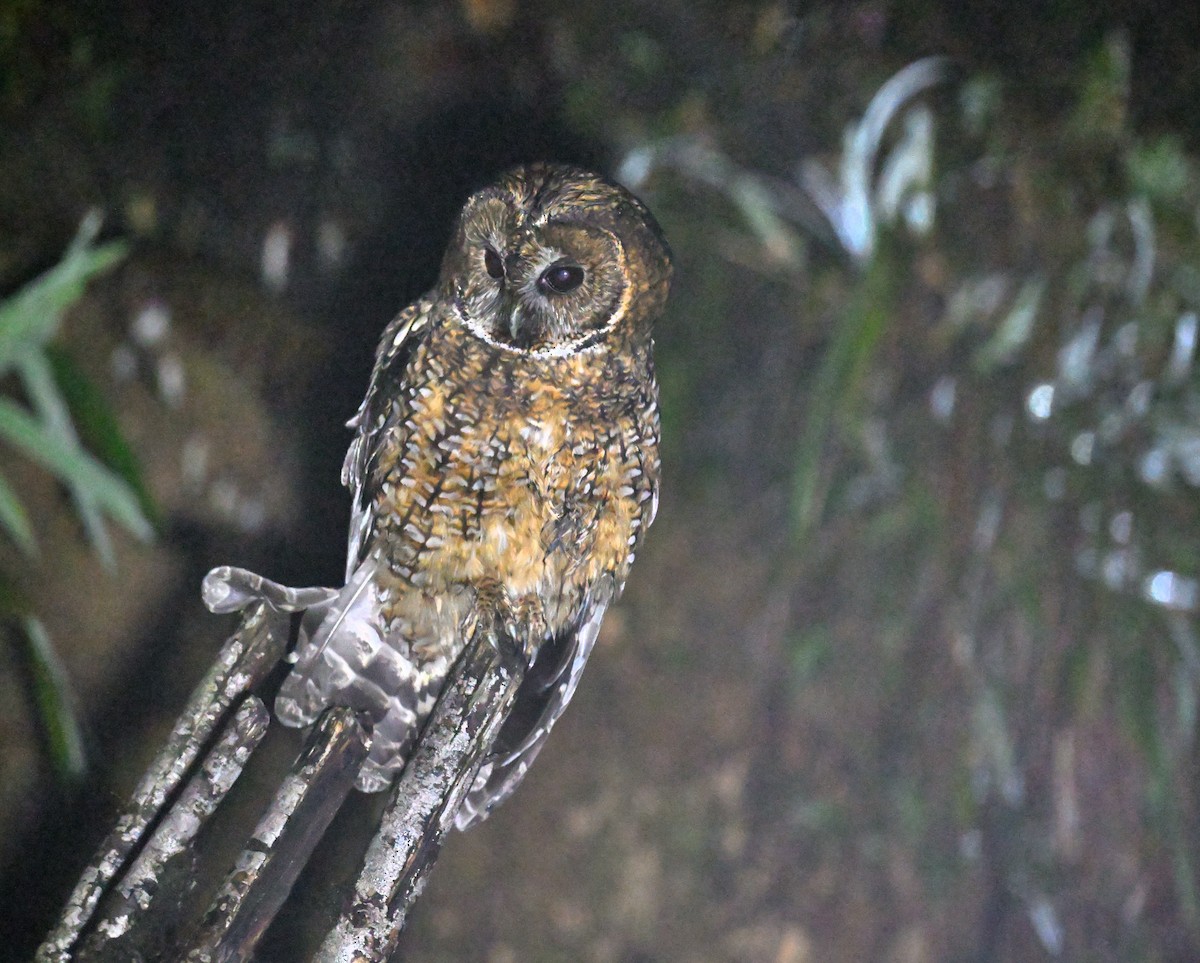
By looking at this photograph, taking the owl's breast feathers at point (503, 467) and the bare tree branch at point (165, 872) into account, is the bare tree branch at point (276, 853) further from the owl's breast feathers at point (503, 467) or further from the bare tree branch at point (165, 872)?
the owl's breast feathers at point (503, 467)

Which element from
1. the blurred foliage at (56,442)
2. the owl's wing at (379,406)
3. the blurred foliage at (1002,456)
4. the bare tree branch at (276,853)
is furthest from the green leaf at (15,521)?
the blurred foliage at (1002,456)

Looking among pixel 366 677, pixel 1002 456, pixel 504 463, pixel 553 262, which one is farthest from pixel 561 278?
pixel 1002 456

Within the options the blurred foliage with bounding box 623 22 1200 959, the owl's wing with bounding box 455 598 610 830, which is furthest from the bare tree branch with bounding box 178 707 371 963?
the blurred foliage with bounding box 623 22 1200 959

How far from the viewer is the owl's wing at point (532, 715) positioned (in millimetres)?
775

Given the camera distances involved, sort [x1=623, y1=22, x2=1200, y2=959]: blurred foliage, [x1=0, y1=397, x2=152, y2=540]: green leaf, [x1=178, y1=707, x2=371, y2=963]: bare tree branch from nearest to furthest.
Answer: [x1=178, y1=707, x2=371, y2=963]: bare tree branch, [x1=0, y1=397, x2=152, y2=540]: green leaf, [x1=623, y1=22, x2=1200, y2=959]: blurred foliage

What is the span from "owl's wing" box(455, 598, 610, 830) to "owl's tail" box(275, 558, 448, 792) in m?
0.07

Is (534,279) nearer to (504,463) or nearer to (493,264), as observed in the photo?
(493,264)

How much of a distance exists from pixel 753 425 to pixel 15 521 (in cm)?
78

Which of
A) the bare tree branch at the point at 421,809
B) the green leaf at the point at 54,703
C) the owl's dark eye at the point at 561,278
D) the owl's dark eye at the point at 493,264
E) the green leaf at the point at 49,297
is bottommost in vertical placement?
the green leaf at the point at 54,703

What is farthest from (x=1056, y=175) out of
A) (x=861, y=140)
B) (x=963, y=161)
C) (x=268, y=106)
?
(x=268, y=106)

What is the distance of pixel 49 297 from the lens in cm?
84

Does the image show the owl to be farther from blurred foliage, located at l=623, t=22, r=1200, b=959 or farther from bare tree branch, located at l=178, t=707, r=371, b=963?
blurred foliage, located at l=623, t=22, r=1200, b=959

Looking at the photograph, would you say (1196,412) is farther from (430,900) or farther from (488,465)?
(430,900)

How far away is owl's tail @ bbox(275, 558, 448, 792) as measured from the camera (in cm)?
69
